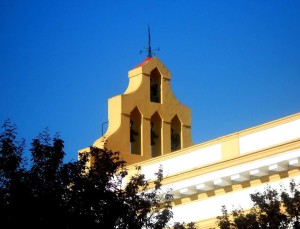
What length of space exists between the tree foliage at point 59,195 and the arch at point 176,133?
16.8 metres

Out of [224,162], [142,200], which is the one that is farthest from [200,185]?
[142,200]

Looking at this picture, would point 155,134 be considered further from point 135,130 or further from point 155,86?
point 155,86

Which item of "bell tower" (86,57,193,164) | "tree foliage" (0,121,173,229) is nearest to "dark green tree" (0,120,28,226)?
"tree foliage" (0,121,173,229)

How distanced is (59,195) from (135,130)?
1679 cm

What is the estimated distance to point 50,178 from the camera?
25.8 m

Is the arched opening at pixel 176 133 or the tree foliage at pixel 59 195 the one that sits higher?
the arched opening at pixel 176 133

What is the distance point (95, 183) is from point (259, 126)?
26.8ft

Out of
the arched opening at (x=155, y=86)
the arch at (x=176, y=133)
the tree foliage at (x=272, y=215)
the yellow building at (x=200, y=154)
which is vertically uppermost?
the arched opening at (x=155, y=86)

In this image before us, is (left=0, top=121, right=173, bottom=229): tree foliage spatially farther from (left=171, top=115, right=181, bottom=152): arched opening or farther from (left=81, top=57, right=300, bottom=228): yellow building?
(left=171, top=115, right=181, bottom=152): arched opening

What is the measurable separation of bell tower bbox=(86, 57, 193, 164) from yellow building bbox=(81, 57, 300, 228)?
35mm

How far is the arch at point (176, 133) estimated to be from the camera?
43469 millimetres

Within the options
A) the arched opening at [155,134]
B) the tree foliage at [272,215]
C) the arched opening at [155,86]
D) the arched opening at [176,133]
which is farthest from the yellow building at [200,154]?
the tree foliage at [272,215]

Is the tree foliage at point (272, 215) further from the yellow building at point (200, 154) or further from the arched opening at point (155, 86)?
the arched opening at point (155, 86)

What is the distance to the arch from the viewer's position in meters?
43.5
